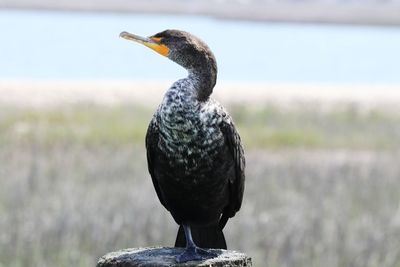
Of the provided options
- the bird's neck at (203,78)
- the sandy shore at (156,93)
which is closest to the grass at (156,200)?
the bird's neck at (203,78)

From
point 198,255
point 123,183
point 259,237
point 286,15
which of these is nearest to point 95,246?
point 259,237

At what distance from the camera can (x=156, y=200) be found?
7.93 meters

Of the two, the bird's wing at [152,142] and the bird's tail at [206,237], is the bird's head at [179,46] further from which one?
the bird's tail at [206,237]

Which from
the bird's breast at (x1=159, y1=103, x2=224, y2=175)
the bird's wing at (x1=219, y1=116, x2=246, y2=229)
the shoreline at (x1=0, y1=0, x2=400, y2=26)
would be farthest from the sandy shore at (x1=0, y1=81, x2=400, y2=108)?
the bird's breast at (x1=159, y1=103, x2=224, y2=175)

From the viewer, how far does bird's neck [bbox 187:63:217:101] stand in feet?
12.8

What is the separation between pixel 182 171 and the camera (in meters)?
4.10

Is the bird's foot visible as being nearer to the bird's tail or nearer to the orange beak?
the bird's tail

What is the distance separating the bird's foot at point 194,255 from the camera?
379 cm

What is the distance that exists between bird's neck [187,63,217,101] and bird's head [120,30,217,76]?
32 mm

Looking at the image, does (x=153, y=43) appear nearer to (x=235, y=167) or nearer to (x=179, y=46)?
(x=179, y=46)

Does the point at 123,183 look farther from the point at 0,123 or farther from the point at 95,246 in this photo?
the point at 0,123

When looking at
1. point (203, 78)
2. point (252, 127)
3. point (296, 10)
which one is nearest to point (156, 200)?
point (203, 78)

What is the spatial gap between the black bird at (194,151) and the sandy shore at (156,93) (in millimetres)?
13999

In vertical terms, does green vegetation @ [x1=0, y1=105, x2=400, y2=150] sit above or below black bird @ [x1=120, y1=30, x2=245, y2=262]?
above
